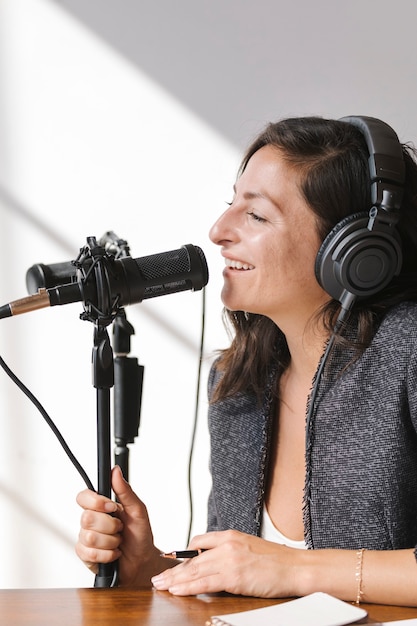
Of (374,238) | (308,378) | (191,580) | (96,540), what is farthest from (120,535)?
(374,238)

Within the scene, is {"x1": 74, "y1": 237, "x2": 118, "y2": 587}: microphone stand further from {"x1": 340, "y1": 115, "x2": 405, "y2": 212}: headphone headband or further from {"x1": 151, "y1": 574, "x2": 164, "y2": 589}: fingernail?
{"x1": 340, "y1": 115, "x2": 405, "y2": 212}: headphone headband

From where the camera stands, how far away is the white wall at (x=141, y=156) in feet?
6.95

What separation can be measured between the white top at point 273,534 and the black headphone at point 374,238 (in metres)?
0.40

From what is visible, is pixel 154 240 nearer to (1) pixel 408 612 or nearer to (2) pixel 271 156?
(2) pixel 271 156

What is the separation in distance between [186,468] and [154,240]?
2.10 feet

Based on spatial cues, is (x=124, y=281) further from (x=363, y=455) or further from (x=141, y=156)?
(x=141, y=156)

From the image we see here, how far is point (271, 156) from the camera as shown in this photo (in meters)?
1.45

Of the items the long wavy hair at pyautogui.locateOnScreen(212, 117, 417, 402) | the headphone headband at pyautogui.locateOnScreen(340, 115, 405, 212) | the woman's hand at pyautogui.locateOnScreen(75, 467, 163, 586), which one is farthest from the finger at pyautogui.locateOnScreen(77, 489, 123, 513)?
the headphone headband at pyautogui.locateOnScreen(340, 115, 405, 212)

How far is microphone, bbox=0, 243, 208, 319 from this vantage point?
3.35 feet

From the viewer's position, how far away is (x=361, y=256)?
4.24ft

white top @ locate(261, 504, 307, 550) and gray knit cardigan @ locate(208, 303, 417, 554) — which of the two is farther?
white top @ locate(261, 504, 307, 550)

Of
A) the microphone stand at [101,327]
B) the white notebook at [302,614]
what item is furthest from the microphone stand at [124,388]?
the white notebook at [302,614]

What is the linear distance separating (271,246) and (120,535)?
530 millimetres

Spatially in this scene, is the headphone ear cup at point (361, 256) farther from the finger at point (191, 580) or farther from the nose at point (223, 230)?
the finger at point (191, 580)
